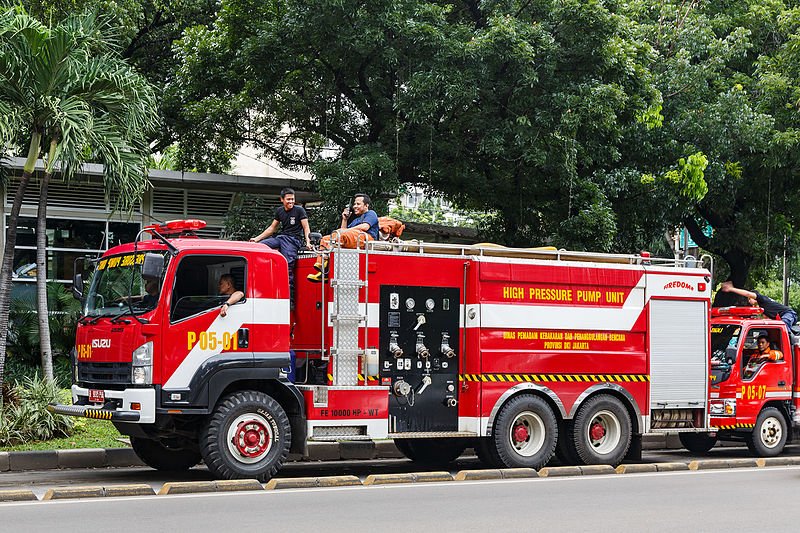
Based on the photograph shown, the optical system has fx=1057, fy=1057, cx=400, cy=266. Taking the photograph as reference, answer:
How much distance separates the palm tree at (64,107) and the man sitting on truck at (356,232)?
3.58 meters

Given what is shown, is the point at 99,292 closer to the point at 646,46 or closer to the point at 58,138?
the point at 58,138

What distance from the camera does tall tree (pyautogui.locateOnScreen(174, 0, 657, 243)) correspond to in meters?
18.4

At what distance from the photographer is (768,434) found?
1650 centimetres

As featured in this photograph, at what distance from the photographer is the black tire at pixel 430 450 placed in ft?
47.9

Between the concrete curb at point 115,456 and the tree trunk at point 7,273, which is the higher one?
the tree trunk at point 7,273

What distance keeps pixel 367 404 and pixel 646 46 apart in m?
11.3

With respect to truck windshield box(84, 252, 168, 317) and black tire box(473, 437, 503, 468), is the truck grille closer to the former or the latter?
truck windshield box(84, 252, 168, 317)

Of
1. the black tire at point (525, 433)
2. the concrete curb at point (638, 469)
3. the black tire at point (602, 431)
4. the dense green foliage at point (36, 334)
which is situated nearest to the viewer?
the black tire at point (525, 433)

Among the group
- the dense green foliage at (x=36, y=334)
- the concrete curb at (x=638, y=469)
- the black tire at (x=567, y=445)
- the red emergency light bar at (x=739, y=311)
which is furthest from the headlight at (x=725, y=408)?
the dense green foliage at (x=36, y=334)

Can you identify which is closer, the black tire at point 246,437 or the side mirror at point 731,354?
the black tire at point 246,437

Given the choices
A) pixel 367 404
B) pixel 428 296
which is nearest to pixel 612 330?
pixel 428 296

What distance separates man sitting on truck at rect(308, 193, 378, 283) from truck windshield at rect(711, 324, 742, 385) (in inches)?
248

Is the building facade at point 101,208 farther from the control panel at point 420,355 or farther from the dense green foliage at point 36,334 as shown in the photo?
the control panel at point 420,355

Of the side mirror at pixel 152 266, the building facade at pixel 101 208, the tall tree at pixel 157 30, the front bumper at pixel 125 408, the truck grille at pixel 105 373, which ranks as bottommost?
the front bumper at pixel 125 408
